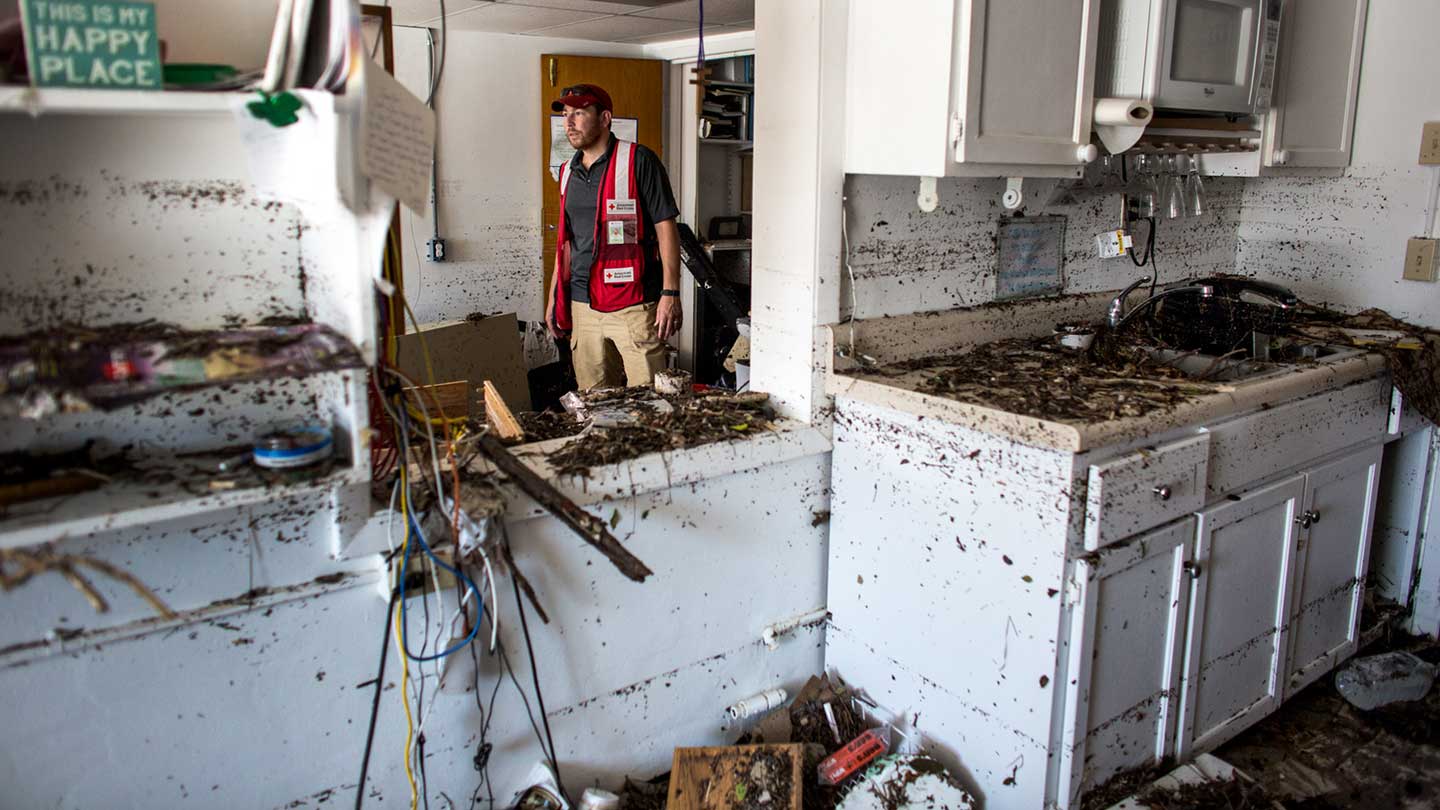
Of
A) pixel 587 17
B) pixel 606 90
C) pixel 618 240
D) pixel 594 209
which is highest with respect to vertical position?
pixel 587 17

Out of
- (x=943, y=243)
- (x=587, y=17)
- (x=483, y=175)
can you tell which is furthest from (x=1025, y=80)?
(x=483, y=175)

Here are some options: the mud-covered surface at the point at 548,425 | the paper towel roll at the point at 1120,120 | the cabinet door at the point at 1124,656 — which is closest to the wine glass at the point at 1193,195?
the paper towel roll at the point at 1120,120

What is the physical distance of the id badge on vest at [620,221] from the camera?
3510 mm

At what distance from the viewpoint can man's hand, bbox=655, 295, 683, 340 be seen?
343cm

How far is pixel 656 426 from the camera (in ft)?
6.89

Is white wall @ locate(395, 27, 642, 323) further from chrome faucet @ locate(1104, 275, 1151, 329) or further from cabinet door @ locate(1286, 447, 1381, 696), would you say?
cabinet door @ locate(1286, 447, 1381, 696)

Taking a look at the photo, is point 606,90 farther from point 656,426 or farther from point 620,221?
point 656,426

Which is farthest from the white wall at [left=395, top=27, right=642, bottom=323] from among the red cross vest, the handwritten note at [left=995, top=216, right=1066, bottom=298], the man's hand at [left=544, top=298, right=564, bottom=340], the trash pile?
the trash pile

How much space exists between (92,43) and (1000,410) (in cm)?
152

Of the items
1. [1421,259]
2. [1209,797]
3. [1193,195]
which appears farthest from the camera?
[1193,195]

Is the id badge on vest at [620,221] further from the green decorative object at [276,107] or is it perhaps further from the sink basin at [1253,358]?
the green decorative object at [276,107]

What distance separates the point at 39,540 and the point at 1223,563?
215 cm

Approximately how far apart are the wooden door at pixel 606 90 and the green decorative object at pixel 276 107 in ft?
Result: 11.9

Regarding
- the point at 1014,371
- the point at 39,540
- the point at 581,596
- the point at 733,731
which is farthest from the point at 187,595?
the point at 1014,371
